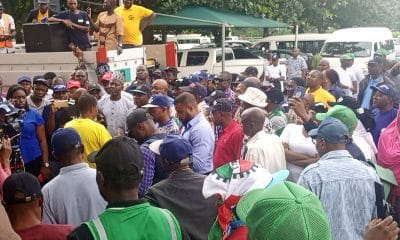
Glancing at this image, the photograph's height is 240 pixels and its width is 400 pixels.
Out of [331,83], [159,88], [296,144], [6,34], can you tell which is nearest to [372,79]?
[331,83]

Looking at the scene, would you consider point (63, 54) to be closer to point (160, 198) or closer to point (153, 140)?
point (153, 140)

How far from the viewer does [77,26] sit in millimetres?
9508

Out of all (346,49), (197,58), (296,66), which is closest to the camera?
(296,66)

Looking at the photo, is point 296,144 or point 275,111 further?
point 275,111

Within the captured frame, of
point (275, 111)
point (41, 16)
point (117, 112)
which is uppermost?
point (41, 16)

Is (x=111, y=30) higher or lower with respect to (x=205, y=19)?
lower

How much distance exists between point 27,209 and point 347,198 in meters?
1.96

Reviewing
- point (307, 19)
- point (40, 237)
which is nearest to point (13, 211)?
point (40, 237)

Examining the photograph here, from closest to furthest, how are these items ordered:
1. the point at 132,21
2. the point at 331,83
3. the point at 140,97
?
the point at 140,97
the point at 331,83
the point at 132,21

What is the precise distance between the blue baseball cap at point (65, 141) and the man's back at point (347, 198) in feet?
5.29

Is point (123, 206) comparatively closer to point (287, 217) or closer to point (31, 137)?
point (287, 217)

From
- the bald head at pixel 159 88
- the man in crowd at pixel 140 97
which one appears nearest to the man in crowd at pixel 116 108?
the man in crowd at pixel 140 97

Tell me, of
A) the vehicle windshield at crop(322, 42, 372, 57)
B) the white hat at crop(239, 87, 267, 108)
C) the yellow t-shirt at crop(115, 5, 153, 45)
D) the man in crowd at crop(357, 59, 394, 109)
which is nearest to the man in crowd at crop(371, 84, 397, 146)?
the white hat at crop(239, 87, 267, 108)

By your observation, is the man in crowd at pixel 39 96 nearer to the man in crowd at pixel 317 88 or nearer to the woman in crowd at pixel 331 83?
the man in crowd at pixel 317 88
